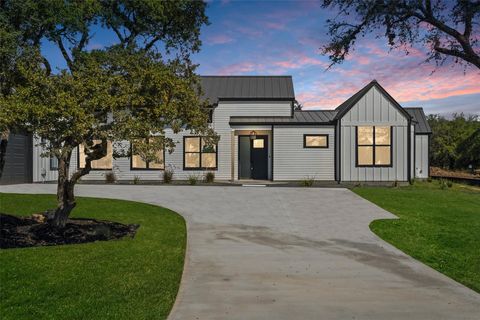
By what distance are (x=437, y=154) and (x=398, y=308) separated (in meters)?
51.0

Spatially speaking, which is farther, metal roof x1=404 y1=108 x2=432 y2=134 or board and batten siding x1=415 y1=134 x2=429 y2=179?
board and batten siding x1=415 y1=134 x2=429 y2=179

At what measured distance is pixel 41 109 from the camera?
734 cm

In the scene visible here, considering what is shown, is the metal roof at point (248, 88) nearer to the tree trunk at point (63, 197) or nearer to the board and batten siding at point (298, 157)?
the board and batten siding at point (298, 157)

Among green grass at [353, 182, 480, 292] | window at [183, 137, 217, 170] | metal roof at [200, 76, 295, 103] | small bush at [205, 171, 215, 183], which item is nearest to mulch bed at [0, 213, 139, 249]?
green grass at [353, 182, 480, 292]

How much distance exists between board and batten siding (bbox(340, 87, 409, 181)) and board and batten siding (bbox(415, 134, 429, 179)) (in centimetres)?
405

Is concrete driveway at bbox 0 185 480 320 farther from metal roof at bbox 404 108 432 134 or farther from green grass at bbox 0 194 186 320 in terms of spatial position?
metal roof at bbox 404 108 432 134

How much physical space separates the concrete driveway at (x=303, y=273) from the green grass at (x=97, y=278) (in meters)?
0.34

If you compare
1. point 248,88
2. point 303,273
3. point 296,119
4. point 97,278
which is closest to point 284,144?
point 296,119

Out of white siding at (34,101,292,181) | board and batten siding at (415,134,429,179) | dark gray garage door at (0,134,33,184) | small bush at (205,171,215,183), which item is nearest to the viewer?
dark gray garage door at (0,134,33,184)

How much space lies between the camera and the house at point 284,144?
22.3 metres

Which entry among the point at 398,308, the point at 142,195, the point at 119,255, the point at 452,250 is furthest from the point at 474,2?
the point at 142,195

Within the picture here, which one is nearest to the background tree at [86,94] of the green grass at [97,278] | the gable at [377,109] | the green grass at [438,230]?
the green grass at [97,278]

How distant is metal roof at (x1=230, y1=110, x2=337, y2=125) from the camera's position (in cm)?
2300

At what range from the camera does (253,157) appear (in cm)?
2420
